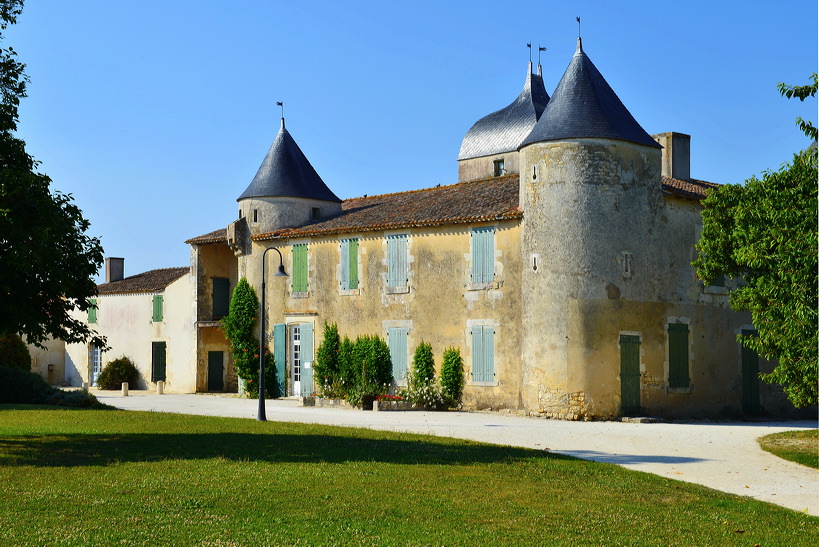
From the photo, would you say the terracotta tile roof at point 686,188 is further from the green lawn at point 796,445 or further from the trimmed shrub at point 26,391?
the trimmed shrub at point 26,391

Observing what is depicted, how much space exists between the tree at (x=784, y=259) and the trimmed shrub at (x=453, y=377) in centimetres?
863

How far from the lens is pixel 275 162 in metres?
31.4

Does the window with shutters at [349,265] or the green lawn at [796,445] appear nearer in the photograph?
the green lawn at [796,445]

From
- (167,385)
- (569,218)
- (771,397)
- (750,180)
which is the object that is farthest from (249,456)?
(167,385)

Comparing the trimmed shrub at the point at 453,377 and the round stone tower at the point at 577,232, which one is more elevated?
the round stone tower at the point at 577,232

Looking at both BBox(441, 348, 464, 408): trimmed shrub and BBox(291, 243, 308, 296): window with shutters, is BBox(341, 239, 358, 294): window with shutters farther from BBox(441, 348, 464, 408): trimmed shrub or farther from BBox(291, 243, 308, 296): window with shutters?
BBox(441, 348, 464, 408): trimmed shrub

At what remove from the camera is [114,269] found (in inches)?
1662

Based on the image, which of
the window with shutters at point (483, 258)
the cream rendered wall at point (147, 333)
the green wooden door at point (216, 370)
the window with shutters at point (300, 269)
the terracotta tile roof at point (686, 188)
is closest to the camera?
the terracotta tile roof at point (686, 188)

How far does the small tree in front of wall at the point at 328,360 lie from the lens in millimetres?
27859

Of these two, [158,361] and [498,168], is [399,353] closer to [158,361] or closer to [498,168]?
[498,168]

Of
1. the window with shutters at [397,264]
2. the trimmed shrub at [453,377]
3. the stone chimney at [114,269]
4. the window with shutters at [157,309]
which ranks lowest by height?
the trimmed shrub at [453,377]

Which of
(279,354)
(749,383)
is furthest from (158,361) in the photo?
(749,383)

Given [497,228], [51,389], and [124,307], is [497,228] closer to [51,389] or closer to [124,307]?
[51,389]

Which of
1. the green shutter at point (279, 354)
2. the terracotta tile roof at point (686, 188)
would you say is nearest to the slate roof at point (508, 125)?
the terracotta tile roof at point (686, 188)
